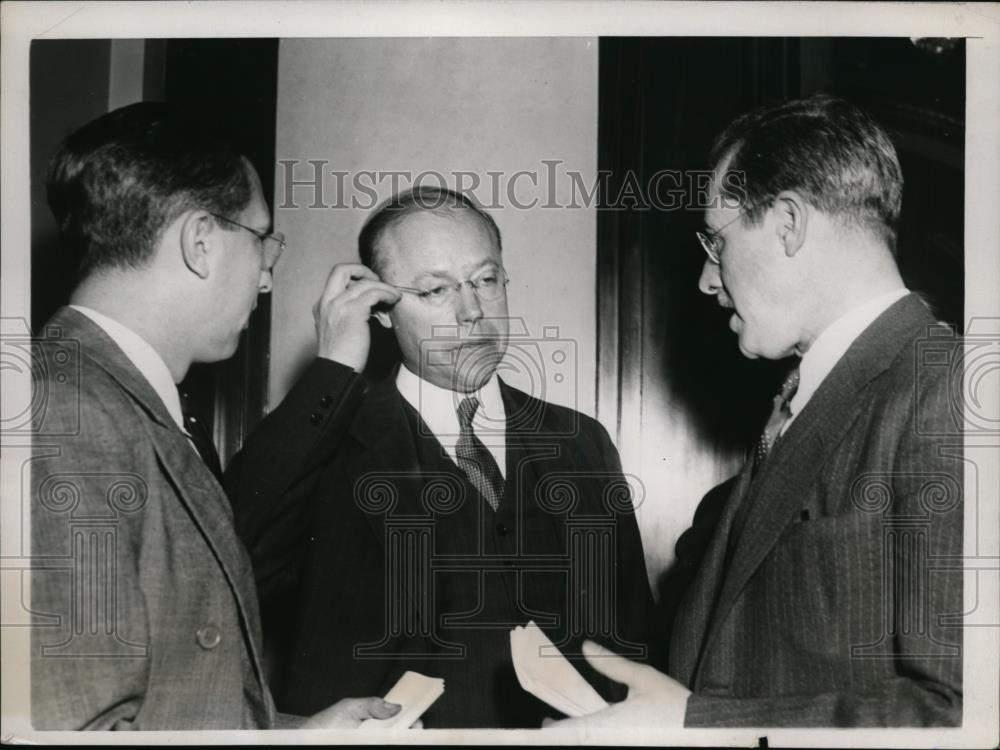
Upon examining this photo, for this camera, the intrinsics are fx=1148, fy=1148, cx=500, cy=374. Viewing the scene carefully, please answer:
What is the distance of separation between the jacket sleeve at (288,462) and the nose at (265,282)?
190mm

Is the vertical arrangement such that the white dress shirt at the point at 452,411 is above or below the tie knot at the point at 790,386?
below

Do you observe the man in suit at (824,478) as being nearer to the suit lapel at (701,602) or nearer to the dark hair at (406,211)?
the suit lapel at (701,602)

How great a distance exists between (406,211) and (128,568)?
0.91m

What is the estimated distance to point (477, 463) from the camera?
2.38 m

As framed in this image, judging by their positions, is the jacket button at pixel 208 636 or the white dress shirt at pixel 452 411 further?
the white dress shirt at pixel 452 411

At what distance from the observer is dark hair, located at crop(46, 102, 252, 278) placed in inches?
91.3

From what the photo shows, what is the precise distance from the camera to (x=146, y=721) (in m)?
2.28

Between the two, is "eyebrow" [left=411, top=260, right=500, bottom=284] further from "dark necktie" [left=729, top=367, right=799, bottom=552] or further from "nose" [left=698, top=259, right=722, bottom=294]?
"dark necktie" [left=729, top=367, right=799, bottom=552]

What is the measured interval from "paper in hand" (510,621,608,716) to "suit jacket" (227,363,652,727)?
21 millimetres

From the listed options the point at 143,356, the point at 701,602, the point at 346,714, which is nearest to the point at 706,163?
the point at 701,602

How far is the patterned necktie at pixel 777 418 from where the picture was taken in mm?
2344

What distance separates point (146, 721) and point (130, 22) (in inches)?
56.7

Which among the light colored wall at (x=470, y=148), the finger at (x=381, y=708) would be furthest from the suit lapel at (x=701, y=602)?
the finger at (x=381, y=708)

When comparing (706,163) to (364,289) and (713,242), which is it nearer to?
(713,242)
